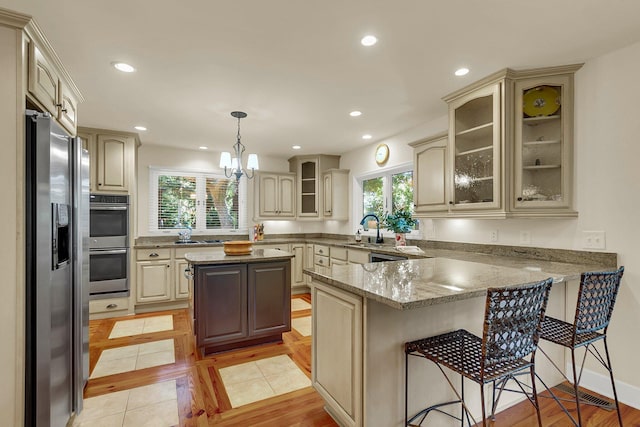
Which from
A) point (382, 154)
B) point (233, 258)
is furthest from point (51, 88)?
point (382, 154)

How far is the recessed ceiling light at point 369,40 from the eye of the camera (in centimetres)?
201

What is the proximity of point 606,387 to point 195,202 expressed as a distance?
525cm

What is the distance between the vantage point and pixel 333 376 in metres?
1.86

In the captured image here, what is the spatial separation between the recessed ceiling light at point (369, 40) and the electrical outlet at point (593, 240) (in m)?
2.07

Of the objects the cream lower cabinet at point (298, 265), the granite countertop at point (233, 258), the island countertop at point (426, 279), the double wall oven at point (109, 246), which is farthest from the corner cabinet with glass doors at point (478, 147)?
the double wall oven at point (109, 246)

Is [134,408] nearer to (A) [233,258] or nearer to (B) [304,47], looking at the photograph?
(A) [233,258]

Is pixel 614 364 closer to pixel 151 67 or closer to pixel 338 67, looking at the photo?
pixel 338 67

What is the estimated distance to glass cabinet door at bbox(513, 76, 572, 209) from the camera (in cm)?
243

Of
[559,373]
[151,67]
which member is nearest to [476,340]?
[559,373]

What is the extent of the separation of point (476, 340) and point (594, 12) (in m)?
1.94

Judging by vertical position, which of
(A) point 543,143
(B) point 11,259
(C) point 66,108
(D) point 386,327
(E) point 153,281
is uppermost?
(C) point 66,108

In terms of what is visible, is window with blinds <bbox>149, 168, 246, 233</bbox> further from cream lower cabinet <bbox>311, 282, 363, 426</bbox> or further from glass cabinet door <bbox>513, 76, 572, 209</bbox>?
glass cabinet door <bbox>513, 76, 572, 209</bbox>

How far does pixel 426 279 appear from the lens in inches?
69.3

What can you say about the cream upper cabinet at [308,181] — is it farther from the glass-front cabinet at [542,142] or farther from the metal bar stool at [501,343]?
the metal bar stool at [501,343]
